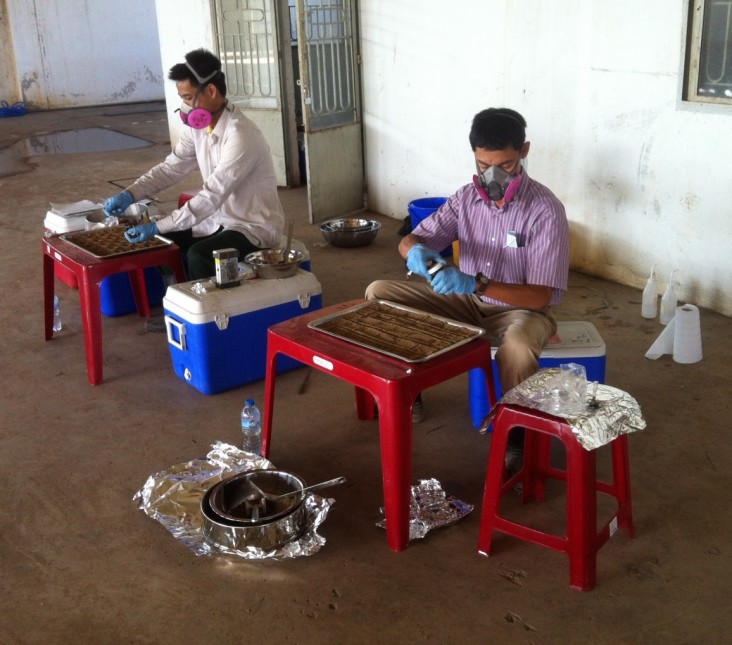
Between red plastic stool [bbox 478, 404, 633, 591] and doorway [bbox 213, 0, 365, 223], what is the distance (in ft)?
12.0

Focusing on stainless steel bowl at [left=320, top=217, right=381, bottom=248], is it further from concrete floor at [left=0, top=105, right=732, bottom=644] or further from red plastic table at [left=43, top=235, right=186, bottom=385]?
red plastic table at [left=43, top=235, right=186, bottom=385]

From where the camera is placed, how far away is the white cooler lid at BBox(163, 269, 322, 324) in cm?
320

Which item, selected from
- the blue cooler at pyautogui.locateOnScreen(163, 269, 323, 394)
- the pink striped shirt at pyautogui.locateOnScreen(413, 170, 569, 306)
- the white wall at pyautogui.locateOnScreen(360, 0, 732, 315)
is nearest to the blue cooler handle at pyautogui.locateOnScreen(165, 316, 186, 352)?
the blue cooler at pyautogui.locateOnScreen(163, 269, 323, 394)

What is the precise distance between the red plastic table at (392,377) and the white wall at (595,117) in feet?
6.37

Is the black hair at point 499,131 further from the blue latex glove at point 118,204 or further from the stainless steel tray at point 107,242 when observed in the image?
the blue latex glove at point 118,204

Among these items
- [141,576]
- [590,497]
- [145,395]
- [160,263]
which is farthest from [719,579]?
[160,263]

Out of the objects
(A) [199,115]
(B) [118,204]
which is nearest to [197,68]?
(A) [199,115]

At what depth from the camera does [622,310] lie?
4.05 m

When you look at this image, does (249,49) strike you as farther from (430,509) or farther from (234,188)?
(430,509)

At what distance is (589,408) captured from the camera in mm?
2117

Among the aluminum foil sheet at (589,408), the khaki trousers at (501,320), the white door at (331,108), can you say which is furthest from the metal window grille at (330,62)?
the aluminum foil sheet at (589,408)

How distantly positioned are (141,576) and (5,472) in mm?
842

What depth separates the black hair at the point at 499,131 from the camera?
2580mm

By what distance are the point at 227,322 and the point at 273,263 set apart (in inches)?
13.1
